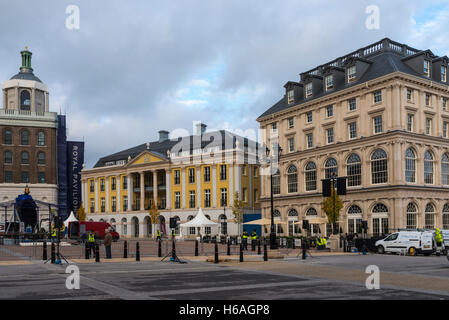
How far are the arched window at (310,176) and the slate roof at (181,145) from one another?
14.6m

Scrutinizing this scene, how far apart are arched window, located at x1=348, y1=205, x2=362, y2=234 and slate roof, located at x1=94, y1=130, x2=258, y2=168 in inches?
869

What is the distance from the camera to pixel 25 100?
286ft

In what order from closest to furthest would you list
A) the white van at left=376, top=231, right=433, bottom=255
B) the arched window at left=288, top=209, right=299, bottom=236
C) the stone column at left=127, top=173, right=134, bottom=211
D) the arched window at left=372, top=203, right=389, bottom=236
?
the white van at left=376, top=231, right=433, bottom=255, the arched window at left=372, top=203, right=389, bottom=236, the arched window at left=288, top=209, right=299, bottom=236, the stone column at left=127, top=173, right=134, bottom=211

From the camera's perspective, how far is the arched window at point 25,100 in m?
87.1

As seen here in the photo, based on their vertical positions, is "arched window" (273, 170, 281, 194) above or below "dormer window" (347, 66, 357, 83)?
below

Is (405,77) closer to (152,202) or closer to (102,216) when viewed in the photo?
(152,202)

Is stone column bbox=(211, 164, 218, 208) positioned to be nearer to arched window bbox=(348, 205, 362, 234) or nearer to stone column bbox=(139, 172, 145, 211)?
stone column bbox=(139, 172, 145, 211)

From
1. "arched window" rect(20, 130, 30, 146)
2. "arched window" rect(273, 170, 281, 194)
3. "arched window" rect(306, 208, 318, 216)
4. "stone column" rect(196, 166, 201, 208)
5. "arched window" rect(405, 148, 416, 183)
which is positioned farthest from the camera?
"arched window" rect(20, 130, 30, 146)

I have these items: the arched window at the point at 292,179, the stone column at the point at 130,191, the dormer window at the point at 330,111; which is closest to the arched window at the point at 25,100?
the stone column at the point at 130,191

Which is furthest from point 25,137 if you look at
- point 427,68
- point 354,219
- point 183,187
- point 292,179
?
point 427,68

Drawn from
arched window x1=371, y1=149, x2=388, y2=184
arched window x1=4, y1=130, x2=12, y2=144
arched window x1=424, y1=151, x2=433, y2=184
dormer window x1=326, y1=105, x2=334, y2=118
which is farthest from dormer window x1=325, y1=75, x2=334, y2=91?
arched window x1=4, y1=130, x2=12, y2=144

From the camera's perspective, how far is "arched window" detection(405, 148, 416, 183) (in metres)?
47.8

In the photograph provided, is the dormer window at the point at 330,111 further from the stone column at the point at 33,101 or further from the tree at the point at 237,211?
the stone column at the point at 33,101

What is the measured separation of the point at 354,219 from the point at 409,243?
60.9ft
